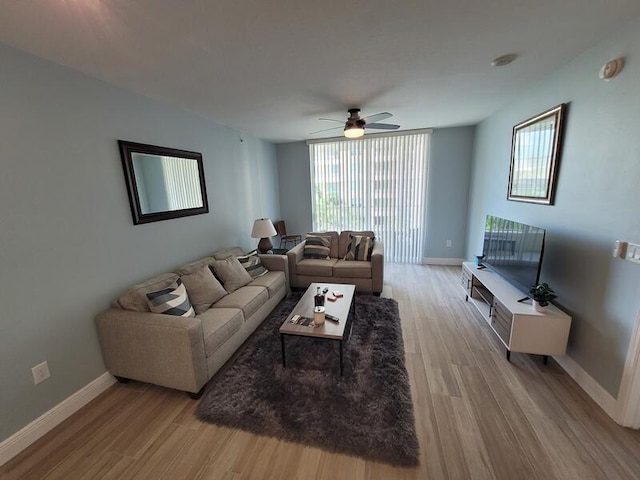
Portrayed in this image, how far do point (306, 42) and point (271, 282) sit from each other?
239cm

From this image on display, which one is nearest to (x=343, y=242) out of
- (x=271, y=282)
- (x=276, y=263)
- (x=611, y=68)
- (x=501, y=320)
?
(x=276, y=263)

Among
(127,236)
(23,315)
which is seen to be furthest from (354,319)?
(23,315)

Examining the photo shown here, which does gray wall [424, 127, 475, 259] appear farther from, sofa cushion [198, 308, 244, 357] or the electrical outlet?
the electrical outlet

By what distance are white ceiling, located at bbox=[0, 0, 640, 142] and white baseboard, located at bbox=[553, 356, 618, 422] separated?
2362 millimetres

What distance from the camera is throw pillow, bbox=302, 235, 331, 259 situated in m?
3.95

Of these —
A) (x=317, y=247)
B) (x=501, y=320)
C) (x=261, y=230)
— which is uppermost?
(x=261, y=230)

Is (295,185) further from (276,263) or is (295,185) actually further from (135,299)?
(135,299)

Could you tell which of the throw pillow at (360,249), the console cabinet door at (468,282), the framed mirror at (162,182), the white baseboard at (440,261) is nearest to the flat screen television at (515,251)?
the console cabinet door at (468,282)

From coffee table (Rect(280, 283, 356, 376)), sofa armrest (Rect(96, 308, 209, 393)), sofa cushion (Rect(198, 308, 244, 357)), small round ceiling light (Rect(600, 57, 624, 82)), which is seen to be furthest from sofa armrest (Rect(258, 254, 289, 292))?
small round ceiling light (Rect(600, 57, 624, 82))

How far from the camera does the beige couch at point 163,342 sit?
1.85m

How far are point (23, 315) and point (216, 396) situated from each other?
4.41ft

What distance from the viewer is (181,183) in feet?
9.39

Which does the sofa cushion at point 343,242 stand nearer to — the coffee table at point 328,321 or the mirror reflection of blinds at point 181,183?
the coffee table at point 328,321

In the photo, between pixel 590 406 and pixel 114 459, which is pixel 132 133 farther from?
pixel 590 406
